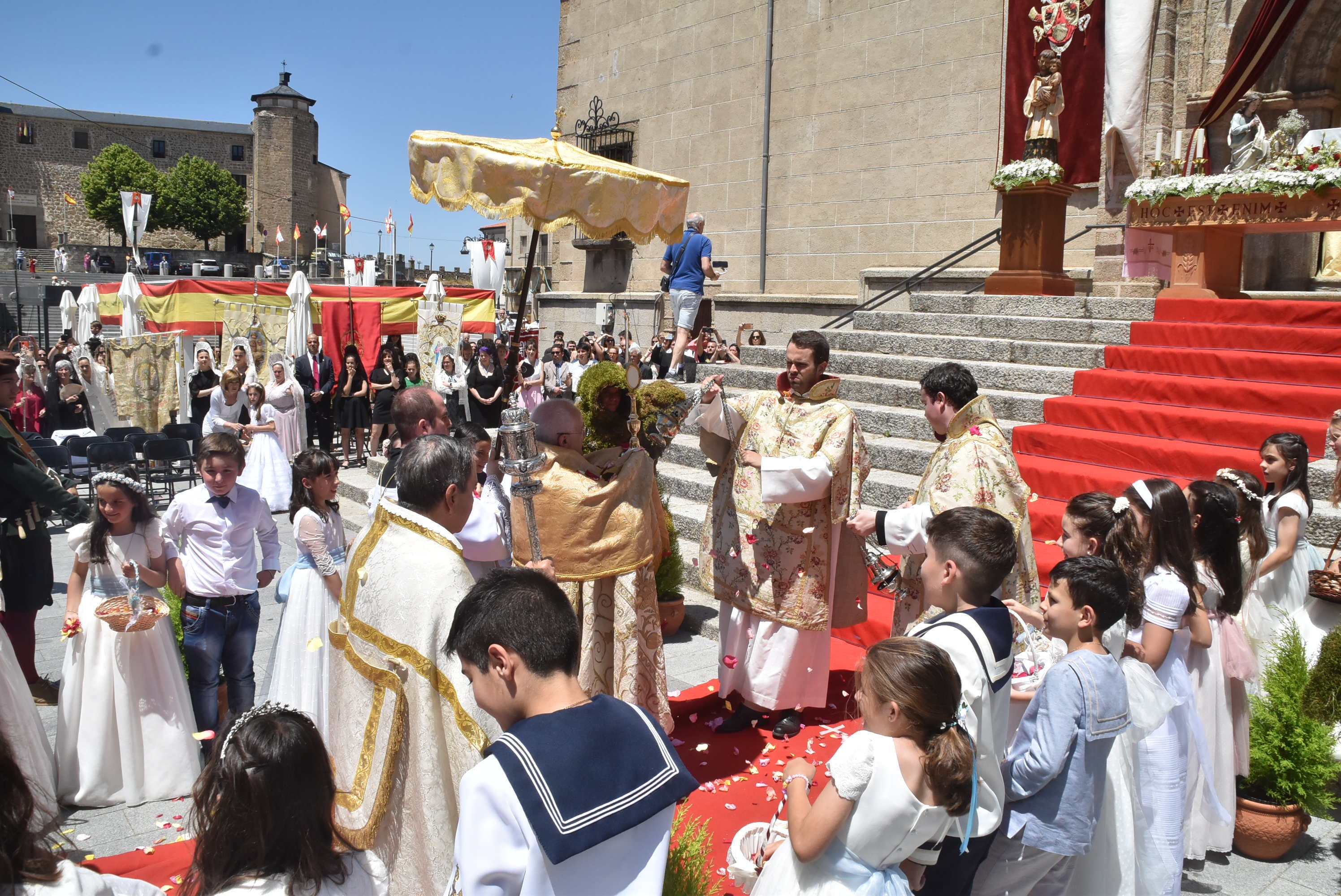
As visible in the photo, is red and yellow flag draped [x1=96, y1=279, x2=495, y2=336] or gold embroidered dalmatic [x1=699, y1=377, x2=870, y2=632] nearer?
gold embroidered dalmatic [x1=699, y1=377, x2=870, y2=632]

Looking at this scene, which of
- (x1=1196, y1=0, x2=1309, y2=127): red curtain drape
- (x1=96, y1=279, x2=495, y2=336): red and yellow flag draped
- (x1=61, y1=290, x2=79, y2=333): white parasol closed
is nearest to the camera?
(x1=1196, y1=0, x2=1309, y2=127): red curtain drape

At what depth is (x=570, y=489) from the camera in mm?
3961

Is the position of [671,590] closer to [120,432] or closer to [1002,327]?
[1002,327]

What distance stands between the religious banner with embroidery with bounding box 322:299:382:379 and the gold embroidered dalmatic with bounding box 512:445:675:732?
1135cm

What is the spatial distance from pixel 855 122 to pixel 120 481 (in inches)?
503

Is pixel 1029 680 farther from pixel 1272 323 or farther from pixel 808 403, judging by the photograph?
pixel 1272 323

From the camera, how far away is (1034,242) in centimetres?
1014

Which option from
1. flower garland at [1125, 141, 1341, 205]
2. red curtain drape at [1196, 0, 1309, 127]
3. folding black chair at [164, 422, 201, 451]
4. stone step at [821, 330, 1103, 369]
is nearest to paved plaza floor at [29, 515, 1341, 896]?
stone step at [821, 330, 1103, 369]

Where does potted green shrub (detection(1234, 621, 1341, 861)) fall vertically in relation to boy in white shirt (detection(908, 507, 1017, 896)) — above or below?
below

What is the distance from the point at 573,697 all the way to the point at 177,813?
3.43m

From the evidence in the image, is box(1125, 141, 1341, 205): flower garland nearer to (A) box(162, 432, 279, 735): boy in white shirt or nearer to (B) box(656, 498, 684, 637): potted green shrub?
(B) box(656, 498, 684, 637): potted green shrub

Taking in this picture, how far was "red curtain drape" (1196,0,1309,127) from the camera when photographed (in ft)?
31.3

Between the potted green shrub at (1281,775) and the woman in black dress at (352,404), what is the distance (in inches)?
428

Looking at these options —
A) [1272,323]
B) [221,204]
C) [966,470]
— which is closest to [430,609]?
[966,470]
